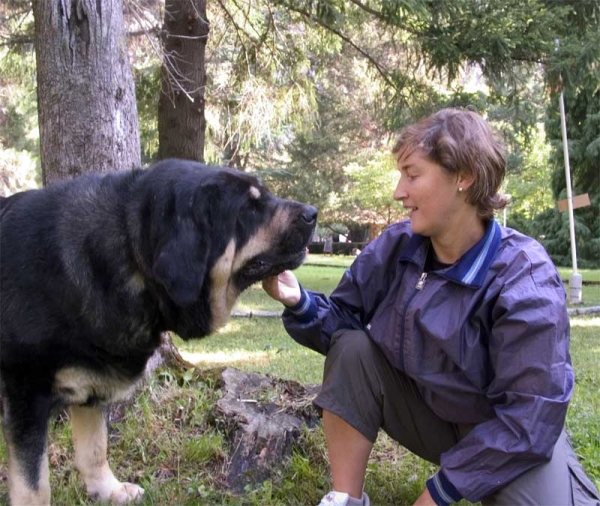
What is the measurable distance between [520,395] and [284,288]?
1.19 metres

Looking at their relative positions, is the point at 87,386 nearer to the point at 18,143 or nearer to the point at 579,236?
the point at 579,236

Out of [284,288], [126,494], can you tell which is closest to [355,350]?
[284,288]

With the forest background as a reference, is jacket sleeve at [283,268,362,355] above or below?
below

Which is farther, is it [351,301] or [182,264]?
[351,301]

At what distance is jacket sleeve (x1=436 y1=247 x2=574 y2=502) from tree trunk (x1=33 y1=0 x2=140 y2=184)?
2.61 m

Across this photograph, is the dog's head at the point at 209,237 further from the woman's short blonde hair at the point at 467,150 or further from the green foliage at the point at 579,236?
the green foliage at the point at 579,236

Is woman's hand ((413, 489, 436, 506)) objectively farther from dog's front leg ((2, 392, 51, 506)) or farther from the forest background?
the forest background

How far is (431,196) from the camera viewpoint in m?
2.97

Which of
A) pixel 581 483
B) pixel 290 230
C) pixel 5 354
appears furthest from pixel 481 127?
pixel 5 354

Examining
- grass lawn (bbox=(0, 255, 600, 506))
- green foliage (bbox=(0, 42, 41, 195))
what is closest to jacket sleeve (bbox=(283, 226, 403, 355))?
grass lawn (bbox=(0, 255, 600, 506))

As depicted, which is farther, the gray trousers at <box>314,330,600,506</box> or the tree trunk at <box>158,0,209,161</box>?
the tree trunk at <box>158,0,209,161</box>

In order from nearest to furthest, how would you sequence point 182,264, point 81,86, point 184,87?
1. point 182,264
2. point 81,86
3. point 184,87

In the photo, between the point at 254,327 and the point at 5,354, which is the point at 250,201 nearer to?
the point at 5,354

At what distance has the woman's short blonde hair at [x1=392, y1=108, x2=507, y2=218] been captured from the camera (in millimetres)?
2938
